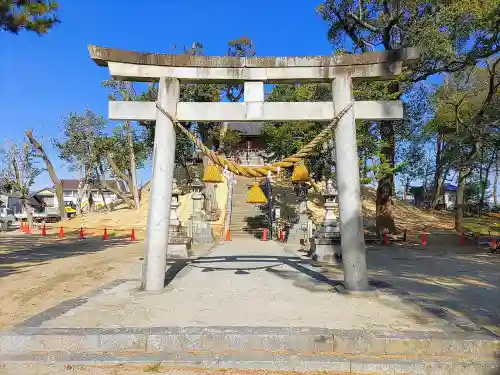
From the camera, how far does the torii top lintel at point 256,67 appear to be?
288 inches

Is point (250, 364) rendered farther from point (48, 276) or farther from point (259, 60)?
point (48, 276)

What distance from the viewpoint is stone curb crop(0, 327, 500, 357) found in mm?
4496

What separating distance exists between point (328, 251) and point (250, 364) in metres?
9.07

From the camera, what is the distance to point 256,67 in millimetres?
7418

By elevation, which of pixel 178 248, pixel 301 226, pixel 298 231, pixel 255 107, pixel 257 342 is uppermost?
pixel 255 107

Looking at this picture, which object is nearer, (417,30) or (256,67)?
(256,67)

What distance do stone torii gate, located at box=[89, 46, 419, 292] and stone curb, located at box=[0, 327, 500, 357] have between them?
252cm

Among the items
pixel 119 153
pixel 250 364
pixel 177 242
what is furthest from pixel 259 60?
pixel 119 153

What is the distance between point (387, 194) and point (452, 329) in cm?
→ 1754

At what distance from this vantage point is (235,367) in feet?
13.9

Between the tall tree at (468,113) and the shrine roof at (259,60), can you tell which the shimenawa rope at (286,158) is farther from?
the tall tree at (468,113)

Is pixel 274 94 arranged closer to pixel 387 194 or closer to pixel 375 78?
pixel 387 194

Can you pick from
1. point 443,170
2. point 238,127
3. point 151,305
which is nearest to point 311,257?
point 151,305

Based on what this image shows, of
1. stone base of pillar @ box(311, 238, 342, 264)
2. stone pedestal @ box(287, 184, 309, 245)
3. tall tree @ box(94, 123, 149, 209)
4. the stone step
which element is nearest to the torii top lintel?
the stone step
